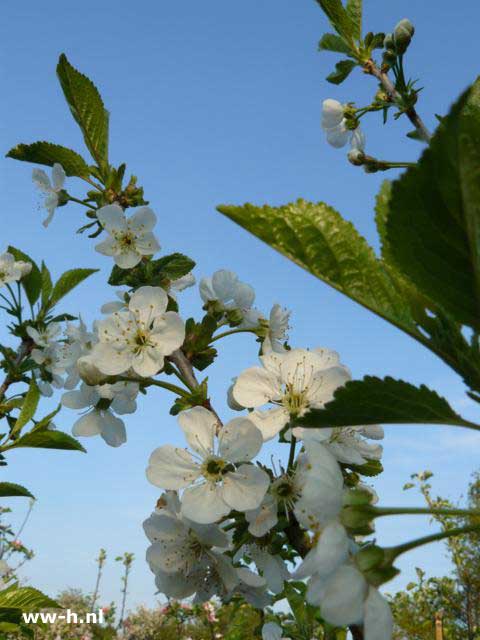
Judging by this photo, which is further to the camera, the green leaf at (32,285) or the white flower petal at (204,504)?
the green leaf at (32,285)

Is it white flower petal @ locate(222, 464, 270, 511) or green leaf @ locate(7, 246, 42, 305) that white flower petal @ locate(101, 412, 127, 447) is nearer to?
white flower petal @ locate(222, 464, 270, 511)

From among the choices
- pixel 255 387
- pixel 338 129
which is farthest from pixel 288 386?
pixel 338 129

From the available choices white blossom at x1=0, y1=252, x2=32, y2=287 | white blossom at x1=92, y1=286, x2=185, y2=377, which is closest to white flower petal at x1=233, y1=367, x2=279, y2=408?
white blossom at x1=92, y1=286, x2=185, y2=377

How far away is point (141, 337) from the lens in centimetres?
158

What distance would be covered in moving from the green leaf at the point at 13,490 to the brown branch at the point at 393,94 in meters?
2.21

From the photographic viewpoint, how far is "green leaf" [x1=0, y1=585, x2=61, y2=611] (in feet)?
9.23

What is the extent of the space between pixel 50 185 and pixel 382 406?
6.67 feet

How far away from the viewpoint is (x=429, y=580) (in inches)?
266

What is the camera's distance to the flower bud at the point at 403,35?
2.78 metres

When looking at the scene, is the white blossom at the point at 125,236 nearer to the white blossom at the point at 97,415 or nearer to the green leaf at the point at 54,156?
the green leaf at the point at 54,156

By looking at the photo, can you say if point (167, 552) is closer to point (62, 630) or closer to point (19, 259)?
point (19, 259)

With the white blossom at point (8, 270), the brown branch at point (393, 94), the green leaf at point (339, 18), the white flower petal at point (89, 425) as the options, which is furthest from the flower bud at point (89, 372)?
the white blossom at point (8, 270)

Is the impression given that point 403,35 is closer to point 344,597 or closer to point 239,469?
point 239,469

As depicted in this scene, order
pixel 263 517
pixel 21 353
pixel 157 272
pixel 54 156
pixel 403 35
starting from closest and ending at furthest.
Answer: pixel 263 517
pixel 157 272
pixel 54 156
pixel 403 35
pixel 21 353
